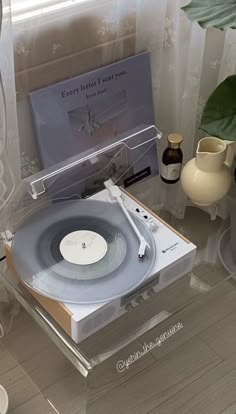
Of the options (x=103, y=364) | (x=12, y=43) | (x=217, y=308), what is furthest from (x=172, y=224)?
(x=12, y=43)

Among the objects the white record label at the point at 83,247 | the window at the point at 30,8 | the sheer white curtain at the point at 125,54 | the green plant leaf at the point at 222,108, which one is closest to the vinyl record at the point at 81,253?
the white record label at the point at 83,247

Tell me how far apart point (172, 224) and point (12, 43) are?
1.99 feet

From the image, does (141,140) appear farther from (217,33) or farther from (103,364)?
(103,364)

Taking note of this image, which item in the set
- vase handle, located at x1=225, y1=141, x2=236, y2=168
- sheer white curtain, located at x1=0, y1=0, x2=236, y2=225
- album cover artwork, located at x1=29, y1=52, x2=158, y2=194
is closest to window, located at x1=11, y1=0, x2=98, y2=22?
sheer white curtain, located at x1=0, y1=0, x2=236, y2=225

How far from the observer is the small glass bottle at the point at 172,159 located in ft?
4.91

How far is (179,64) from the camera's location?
154 centimetres

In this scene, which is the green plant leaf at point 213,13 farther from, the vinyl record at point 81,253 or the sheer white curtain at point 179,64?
the vinyl record at point 81,253

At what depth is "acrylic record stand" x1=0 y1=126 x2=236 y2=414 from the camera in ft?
4.21

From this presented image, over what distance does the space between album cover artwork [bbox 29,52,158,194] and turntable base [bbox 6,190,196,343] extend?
0.42 feet

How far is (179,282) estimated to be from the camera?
140 cm

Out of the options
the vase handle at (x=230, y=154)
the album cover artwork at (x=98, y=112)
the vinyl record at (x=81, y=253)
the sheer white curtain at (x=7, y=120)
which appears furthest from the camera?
the vase handle at (x=230, y=154)

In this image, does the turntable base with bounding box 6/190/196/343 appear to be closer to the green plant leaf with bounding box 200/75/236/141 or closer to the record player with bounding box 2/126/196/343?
the record player with bounding box 2/126/196/343

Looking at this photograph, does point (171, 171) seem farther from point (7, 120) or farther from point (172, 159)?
point (7, 120)

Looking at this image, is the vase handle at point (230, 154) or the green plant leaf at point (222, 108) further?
the vase handle at point (230, 154)
